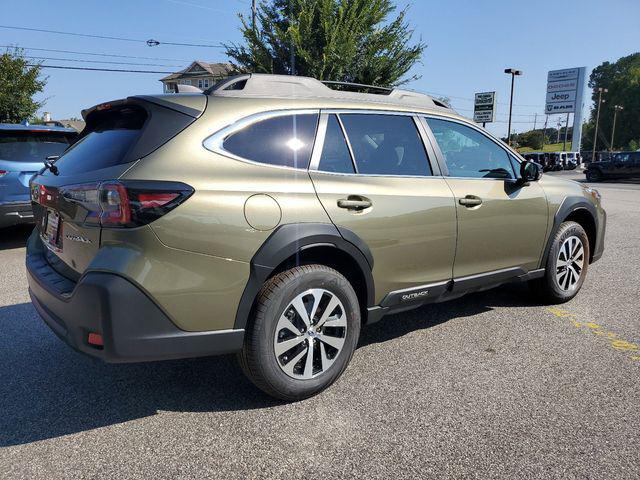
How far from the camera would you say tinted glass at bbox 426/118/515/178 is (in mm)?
3666

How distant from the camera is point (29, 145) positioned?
690 cm

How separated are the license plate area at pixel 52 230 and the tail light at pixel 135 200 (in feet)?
1.74

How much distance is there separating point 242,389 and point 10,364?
1.63 m

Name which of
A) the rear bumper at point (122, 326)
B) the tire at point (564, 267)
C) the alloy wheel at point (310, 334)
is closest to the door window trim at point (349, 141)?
the alloy wheel at point (310, 334)

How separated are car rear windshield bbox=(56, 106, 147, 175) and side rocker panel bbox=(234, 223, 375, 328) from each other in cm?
82

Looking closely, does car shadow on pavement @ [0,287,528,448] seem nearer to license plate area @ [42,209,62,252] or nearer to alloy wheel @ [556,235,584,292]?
license plate area @ [42,209,62,252]

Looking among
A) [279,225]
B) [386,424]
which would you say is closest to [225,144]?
[279,225]

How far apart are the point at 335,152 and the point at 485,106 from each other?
106 feet

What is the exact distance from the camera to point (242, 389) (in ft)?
9.77

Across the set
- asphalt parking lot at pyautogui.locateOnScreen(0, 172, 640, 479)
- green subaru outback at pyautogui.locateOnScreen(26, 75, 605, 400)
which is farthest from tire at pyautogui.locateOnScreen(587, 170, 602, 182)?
green subaru outback at pyautogui.locateOnScreen(26, 75, 605, 400)

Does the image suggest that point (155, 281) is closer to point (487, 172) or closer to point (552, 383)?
point (552, 383)

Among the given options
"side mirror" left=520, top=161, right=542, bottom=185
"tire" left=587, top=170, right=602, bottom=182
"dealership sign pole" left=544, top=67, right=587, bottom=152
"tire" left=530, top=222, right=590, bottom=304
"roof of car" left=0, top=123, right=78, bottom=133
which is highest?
"dealership sign pole" left=544, top=67, right=587, bottom=152

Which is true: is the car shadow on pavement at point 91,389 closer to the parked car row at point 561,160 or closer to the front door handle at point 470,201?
the front door handle at point 470,201

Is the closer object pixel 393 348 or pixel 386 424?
pixel 386 424
